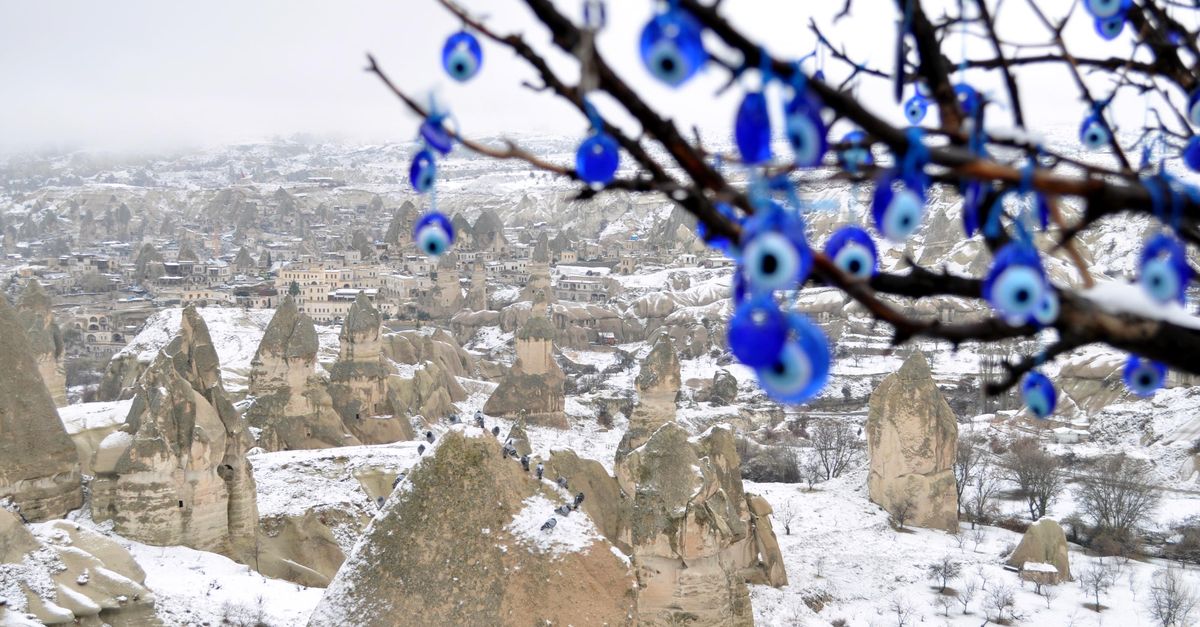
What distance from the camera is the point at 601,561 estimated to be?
5.06 meters

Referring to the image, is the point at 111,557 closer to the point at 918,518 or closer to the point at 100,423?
the point at 100,423

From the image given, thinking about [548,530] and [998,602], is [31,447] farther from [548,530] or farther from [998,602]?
[998,602]

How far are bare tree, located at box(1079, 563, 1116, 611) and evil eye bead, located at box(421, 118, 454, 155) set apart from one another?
47.6ft

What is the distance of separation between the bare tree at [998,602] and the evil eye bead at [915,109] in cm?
1207

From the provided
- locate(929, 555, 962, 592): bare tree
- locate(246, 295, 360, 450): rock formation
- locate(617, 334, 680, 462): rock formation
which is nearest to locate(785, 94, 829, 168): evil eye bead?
locate(929, 555, 962, 592): bare tree

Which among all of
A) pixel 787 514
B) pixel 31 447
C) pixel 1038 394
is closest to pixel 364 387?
pixel 787 514

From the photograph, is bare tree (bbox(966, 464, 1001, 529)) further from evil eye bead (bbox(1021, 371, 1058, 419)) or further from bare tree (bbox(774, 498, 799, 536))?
evil eye bead (bbox(1021, 371, 1058, 419))

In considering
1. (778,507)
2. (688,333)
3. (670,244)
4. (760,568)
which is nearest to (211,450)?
(760,568)

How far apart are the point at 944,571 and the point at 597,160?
1462 centimetres

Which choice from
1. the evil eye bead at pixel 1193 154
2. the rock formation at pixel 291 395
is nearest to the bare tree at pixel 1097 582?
the evil eye bead at pixel 1193 154

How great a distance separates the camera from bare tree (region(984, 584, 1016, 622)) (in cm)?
1302

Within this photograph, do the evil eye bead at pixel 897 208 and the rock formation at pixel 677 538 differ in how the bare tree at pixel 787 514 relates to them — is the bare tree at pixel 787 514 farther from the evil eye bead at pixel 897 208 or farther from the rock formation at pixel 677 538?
the evil eye bead at pixel 897 208

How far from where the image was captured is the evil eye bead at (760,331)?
1263mm

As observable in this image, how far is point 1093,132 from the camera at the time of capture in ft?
7.92
